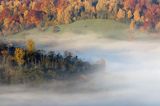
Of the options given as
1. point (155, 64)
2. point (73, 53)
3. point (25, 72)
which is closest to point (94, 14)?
point (73, 53)

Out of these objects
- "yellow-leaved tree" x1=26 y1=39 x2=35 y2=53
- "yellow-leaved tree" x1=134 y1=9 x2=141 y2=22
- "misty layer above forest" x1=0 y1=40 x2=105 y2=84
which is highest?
"yellow-leaved tree" x1=134 y1=9 x2=141 y2=22

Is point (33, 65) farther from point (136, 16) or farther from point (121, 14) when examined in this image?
point (136, 16)

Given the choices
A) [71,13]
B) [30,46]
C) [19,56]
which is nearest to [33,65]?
[19,56]

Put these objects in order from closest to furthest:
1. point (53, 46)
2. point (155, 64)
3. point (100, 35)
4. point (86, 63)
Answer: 1. point (86, 63)
2. point (53, 46)
3. point (100, 35)
4. point (155, 64)

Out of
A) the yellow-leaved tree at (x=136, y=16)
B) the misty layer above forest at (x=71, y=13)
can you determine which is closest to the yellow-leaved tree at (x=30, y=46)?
the misty layer above forest at (x=71, y=13)

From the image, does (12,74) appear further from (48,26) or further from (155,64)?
(155,64)

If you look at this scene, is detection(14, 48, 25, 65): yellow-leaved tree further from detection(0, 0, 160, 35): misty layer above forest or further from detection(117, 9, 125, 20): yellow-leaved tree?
detection(117, 9, 125, 20): yellow-leaved tree

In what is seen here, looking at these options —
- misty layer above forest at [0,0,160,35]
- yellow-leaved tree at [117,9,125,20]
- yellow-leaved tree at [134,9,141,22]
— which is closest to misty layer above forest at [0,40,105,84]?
misty layer above forest at [0,0,160,35]

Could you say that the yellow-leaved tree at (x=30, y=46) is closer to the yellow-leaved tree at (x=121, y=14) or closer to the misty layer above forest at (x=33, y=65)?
the misty layer above forest at (x=33, y=65)
